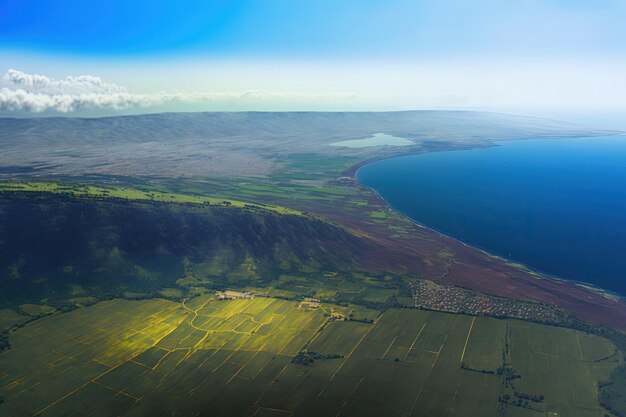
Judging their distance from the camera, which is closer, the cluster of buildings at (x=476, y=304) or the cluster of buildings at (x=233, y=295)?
the cluster of buildings at (x=476, y=304)

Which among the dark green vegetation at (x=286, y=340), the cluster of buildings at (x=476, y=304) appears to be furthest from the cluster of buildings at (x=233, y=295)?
the cluster of buildings at (x=476, y=304)

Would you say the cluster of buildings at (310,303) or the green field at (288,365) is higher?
the green field at (288,365)

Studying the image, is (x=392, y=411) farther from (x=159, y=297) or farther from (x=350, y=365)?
(x=159, y=297)

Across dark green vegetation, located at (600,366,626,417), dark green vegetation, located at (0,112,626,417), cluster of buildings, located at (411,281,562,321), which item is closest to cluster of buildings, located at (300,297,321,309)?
dark green vegetation, located at (0,112,626,417)

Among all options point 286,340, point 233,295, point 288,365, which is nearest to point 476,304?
point 286,340

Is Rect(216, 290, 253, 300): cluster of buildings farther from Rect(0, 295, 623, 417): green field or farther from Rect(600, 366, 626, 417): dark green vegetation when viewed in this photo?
Rect(600, 366, 626, 417): dark green vegetation

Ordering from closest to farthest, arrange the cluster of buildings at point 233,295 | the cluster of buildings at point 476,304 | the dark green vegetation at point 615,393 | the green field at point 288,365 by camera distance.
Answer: the dark green vegetation at point 615,393, the green field at point 288,365, the cluster of buildings at point 476,304, the cluster of buildings at point 233,295

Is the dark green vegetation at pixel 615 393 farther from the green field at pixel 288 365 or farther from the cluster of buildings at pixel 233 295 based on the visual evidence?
the cluster of buildings at pixel 233 295

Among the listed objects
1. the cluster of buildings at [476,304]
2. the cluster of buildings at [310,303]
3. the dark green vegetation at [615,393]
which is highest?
the dark green vegetation at [615,393]
